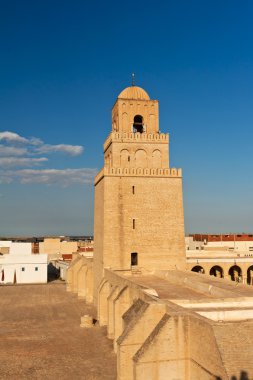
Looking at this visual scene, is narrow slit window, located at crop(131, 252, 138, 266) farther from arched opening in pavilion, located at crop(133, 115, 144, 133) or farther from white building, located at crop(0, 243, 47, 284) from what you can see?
white building, located at crop(0, 243, 47, 284)

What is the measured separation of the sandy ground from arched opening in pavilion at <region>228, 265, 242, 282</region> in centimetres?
1374

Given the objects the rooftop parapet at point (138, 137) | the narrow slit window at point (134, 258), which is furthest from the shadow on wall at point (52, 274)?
the rooftop parapet at point (138, 137)

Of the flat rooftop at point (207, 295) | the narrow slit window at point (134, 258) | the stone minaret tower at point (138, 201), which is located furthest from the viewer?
the narrow slit window at point (134, 258)

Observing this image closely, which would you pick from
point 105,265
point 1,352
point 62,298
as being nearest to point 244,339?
point 1,352

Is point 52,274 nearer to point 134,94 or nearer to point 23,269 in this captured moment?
point 23,269

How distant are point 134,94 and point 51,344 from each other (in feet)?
63.6

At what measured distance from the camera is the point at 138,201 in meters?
28.6

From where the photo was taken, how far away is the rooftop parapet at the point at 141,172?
28486mm

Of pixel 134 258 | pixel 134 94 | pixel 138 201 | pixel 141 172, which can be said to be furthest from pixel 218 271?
pixel 134 94

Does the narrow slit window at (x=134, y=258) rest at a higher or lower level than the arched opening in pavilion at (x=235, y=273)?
higher

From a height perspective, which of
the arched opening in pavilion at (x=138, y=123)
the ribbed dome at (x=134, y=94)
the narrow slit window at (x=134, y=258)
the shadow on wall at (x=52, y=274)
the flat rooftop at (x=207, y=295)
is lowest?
the shadow on wall at (x=52, y=274)

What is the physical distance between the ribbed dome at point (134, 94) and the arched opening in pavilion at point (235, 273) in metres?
16.4

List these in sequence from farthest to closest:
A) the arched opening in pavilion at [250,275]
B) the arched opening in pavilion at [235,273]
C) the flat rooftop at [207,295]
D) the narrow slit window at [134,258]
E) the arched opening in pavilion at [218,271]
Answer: the arched opening in pavilion at [250,275] < the arched opening in pavilion at [235,273] < the arched opening in pavilion at [218,271] < the narrow slit window at [134,258] < the flat rooftop at [207,295]

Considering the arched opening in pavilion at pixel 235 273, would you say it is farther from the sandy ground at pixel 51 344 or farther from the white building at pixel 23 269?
the white building at pixel 23 269
